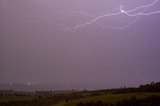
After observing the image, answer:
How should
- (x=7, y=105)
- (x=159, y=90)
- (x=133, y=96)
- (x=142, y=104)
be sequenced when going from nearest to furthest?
(x=142, y=104)
(x=133, y=96)
(x=159, y=90)
(x=7, y=105)

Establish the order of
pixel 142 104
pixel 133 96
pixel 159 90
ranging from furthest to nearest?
pixel 159 90, pixel 133 96, pixel 142 104

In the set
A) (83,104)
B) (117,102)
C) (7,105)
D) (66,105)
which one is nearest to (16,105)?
(7,105)

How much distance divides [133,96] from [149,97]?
1244 mm

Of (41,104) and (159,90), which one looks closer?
(159,90)

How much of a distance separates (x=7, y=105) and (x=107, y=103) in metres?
9.83

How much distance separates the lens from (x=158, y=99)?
2170cm

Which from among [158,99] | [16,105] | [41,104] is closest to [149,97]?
[158,99]

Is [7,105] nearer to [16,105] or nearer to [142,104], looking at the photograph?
[16,105]

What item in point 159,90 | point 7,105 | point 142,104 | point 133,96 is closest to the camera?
point 142,104

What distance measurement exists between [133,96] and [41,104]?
855 centimetres

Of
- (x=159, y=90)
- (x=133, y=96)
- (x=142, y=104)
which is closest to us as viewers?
(x=142, y=104)

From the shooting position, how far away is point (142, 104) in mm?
21359

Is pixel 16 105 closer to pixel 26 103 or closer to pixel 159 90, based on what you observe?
pixel 26 103

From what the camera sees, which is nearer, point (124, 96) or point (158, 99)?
point (158, 99)
